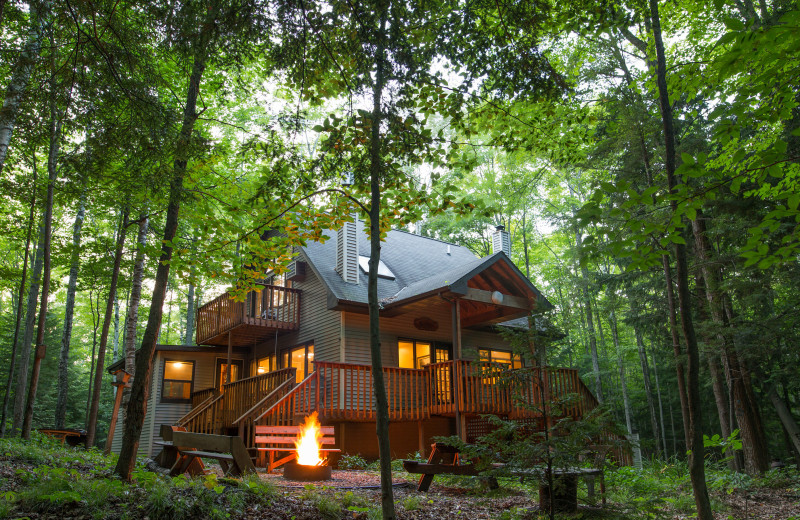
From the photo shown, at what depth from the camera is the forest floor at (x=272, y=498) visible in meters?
4.23

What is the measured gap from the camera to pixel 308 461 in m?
8.34

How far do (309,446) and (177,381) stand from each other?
10.5 metres

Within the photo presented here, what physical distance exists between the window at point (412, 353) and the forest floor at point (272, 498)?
7.06 m

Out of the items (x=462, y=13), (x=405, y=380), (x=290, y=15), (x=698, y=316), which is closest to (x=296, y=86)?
(x=290, y=15)

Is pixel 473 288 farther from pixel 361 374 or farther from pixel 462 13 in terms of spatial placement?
pixel 462 13

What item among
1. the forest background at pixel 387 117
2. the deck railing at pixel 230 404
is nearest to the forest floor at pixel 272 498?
the forest background at pixel 387 117

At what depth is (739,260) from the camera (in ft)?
31.9

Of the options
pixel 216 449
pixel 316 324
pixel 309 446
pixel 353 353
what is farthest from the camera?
pixel 316 324

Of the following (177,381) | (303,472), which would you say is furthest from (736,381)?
(177,381)

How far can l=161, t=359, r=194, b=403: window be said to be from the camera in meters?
17.1

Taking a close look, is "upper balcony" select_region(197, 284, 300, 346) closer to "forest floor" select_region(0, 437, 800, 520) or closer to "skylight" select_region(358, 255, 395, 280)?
"skylight" select_region(358, 255, 395, 280)

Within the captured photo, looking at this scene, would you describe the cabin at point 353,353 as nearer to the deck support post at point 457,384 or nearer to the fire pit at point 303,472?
the deck support post at point 457,384

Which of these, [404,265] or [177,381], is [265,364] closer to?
[177,381]

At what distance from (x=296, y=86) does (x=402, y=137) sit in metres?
1.40
